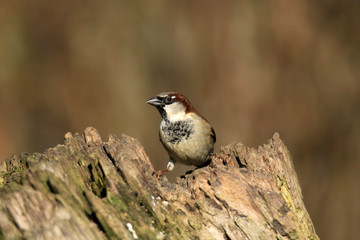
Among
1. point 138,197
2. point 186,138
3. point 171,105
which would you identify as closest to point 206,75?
point 171,105

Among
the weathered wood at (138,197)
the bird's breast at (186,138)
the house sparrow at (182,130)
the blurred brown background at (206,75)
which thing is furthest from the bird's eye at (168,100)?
the blurred brown background at (206,75)

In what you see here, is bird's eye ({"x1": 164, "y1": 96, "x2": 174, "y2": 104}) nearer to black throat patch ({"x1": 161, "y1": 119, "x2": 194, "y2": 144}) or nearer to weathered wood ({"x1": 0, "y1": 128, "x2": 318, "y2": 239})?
black throat patch ({"x1": 161, "y1": 119, "x2": 194, "y2": 144})

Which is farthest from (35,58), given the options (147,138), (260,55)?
(260,55)

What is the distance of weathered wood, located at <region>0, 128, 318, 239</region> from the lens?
2.48m

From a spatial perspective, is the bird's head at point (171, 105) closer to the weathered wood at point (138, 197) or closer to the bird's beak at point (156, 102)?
the bird's beak at point (156, 102)

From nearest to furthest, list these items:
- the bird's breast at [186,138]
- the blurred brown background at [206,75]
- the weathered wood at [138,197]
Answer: the weathered wood at [138,197], the bird's breast at [186,138], the blurred brown background at [206,75]

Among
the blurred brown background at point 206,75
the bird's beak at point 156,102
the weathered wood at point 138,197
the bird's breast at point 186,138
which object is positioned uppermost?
the blurred brown background at point 206,75

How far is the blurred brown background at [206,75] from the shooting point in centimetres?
644

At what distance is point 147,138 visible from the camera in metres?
7.20

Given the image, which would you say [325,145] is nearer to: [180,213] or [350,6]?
[350,6]

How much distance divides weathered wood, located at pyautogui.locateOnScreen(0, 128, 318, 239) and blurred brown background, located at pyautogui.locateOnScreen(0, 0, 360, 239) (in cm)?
305

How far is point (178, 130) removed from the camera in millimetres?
4543

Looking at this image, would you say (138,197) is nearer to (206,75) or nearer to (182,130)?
(182,130)

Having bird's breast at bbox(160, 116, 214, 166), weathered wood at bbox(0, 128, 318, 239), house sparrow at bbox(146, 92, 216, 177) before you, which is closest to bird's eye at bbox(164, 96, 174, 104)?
house sparrow at bbox(146, 92, 216, 177)
